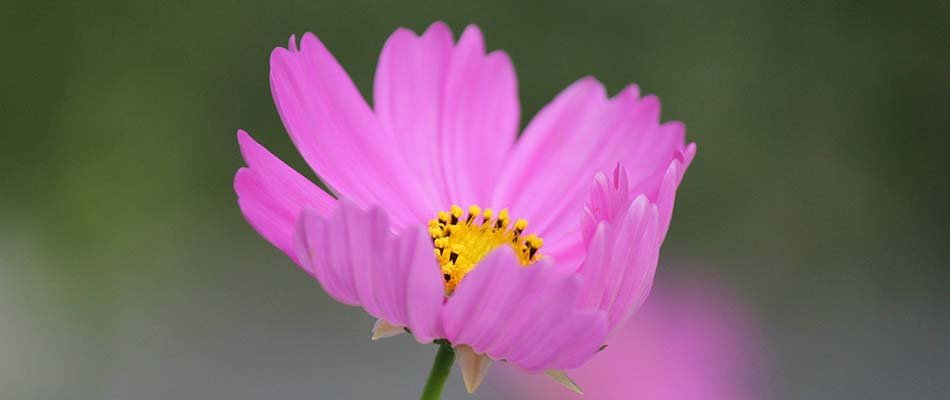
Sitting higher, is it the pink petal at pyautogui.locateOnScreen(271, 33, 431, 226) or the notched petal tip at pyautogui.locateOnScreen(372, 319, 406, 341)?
the pink petal at pyautogui.locateOnScreen(271, 33, 431, 226)

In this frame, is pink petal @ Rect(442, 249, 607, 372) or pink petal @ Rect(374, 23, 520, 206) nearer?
pink petal @ Rect(442, 249, 607, 372)

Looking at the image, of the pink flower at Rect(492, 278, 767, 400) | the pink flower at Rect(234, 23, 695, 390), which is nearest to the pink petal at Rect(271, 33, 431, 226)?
the pink flower at Rect(234, 23, 695, 390)

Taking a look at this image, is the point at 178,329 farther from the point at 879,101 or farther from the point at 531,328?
the point at 531,328

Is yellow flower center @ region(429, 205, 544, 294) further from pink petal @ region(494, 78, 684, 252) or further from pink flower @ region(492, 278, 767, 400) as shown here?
pink flower @ region(492, 278, 767, 400)

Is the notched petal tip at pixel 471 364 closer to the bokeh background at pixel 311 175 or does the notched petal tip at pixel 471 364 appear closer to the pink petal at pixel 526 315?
the pink petal at pixel 526 315

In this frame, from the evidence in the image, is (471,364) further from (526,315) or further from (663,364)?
(663,364)

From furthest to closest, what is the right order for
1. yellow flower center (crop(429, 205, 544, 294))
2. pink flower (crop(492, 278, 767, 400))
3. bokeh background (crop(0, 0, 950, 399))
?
1. bokeh background (crop(0, 0, 950, 399))
2. pink flower (crop(492, 278, 767, 400))
3. yellow flower center (crop(429, 205, 544, 294))

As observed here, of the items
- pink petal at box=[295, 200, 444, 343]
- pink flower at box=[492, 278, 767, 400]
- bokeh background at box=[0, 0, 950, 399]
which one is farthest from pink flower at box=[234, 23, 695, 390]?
bokeh background at box=[0, 0, 950, 399]

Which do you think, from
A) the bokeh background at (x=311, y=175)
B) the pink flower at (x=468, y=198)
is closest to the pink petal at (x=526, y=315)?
the pink flower at (x=468, y=198)

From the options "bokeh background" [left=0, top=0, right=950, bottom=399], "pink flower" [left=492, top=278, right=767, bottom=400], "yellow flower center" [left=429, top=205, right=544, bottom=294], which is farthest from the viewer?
"bokeh background" [left=0, top=0, right=950, bottom=399]
